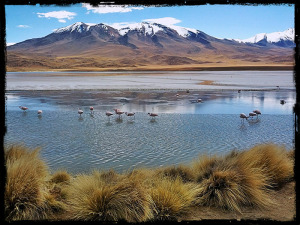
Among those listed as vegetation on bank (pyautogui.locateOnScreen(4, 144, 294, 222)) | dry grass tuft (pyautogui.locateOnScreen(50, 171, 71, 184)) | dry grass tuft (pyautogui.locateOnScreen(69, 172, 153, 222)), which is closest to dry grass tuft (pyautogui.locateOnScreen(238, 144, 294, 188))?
vegetation on bank (pyautogui.locateOnScreen(4, 144, 294, 222))

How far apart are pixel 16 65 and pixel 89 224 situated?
8690 cm

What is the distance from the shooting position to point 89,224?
8.62ft

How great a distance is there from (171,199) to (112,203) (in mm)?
778

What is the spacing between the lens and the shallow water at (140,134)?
22.2ft

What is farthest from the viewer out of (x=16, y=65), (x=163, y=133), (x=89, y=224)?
(x=16, y=65)

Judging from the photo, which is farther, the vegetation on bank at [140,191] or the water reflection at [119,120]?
the water reflection at [119,120]

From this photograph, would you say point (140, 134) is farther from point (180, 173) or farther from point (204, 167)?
point (204, 167)

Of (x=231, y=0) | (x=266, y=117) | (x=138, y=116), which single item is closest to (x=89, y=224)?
(x=231, y=0)

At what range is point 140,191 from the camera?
12.5 feet

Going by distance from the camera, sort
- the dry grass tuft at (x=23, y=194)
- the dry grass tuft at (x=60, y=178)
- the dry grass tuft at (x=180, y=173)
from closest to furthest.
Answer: the dry grass tuft at (x=23, y=194) → the dry grass tuft at (x=180, y=173) → the dry grass tuft at (x=60, y=178)

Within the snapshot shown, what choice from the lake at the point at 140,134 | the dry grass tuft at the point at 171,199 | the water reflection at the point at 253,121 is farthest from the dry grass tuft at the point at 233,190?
the water reflection at the point at 253,121

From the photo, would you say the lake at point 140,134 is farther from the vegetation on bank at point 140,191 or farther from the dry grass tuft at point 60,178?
the vegetation on bank at point 140,191

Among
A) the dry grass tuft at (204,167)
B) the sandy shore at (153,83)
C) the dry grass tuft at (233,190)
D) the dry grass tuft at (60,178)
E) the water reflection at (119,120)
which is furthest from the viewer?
the sandy shore at (153,83)
